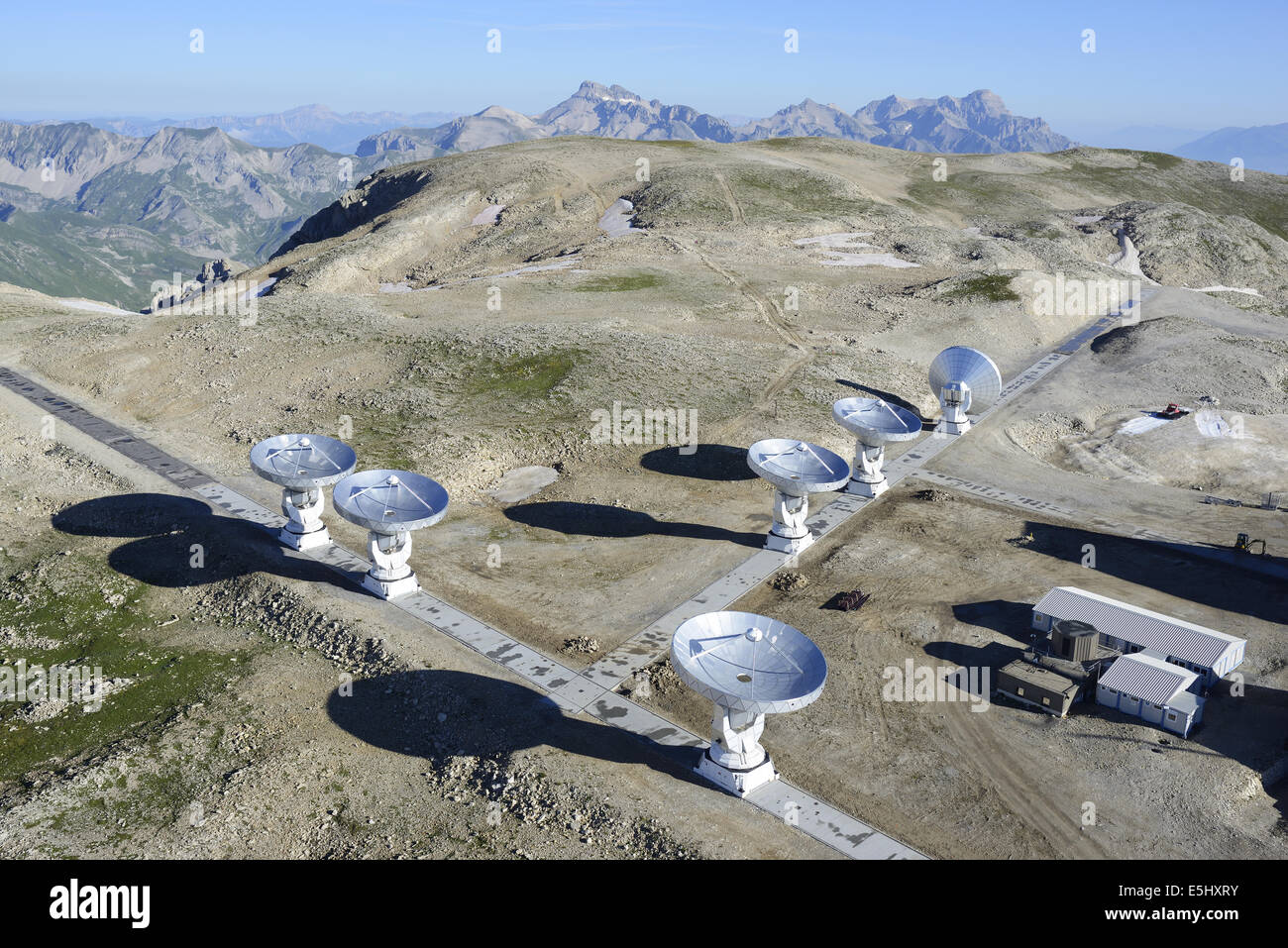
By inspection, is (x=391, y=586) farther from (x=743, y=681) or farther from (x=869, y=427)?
(x=869, y=427)

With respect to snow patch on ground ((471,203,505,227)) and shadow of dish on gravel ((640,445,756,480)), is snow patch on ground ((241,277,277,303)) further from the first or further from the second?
shadow of dish on gravel ((640,445,756,480))

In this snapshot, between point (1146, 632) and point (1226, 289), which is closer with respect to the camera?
point (1146, 632)

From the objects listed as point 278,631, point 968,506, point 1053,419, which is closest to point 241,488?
point 278,631

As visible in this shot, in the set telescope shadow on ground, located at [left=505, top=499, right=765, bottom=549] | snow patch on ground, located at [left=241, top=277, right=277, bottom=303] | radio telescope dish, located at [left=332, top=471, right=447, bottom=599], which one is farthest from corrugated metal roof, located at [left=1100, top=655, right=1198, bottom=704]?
snow patch on ground, located at [left=241, top=277, right=277, bottom=303]

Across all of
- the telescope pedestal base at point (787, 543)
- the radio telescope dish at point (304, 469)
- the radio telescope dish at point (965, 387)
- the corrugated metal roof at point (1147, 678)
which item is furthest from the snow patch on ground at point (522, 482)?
the corrugated metal roof at point (1147, 678)

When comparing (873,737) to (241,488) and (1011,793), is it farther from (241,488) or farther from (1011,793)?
(241,488)

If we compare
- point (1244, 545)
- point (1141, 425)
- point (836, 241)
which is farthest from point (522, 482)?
point (836, 241)

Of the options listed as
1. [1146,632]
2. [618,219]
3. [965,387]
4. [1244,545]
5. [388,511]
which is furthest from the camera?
[618,219]
